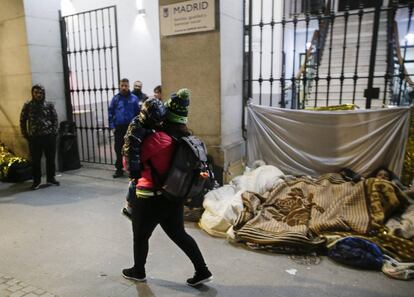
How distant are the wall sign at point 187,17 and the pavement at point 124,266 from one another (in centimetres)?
262

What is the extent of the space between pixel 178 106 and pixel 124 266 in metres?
1.61

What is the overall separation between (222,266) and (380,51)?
10.0 meters

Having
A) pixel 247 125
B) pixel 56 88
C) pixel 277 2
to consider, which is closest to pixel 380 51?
pixel 277 2

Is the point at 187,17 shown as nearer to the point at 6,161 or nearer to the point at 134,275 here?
the point at 134,275

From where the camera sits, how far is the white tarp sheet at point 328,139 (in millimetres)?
4254

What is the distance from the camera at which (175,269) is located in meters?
3.07

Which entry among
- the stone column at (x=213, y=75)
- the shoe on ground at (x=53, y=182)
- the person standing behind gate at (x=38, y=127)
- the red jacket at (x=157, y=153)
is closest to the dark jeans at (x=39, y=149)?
the person standing behind gate at (x=38, y=127)

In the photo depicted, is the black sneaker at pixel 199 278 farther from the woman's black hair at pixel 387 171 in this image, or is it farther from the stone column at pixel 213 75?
the woman's black hair at pixel 387 171

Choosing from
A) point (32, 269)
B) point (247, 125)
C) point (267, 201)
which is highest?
point (247, 125)

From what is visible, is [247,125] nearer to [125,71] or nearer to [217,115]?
[217,115]

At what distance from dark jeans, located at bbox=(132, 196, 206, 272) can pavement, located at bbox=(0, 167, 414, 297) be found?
0.28 m

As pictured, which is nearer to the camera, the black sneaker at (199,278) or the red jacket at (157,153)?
the red jacket at (157,153)

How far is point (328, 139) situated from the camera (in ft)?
14.9

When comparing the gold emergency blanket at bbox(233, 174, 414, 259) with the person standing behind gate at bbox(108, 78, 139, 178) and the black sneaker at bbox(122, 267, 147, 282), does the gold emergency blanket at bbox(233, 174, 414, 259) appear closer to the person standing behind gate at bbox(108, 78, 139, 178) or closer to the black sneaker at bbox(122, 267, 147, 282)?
the black sneaker at bbox(122, 267, 147, 282)
